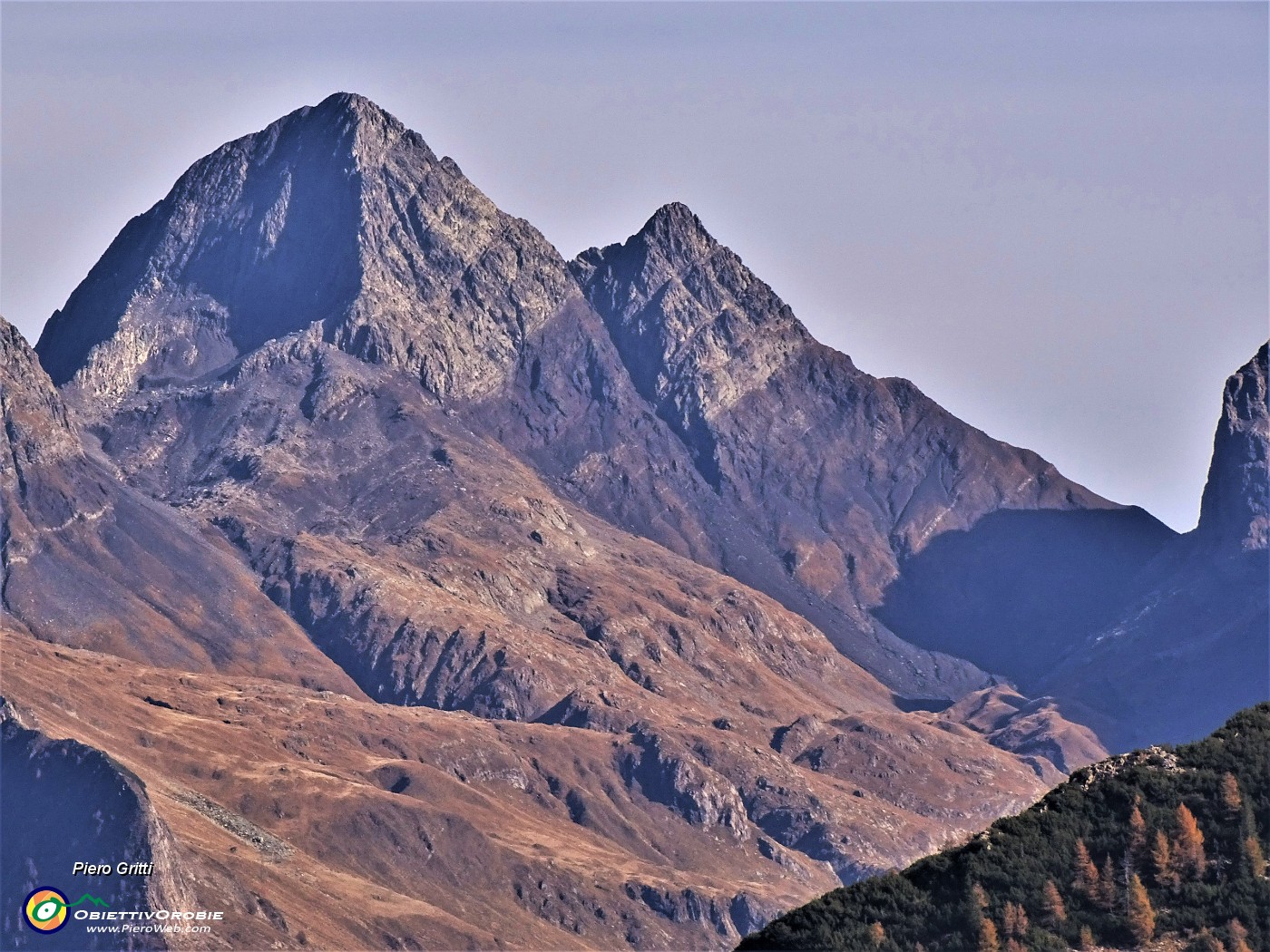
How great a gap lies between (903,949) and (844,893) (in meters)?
5.06

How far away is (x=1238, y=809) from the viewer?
14350 centimetres

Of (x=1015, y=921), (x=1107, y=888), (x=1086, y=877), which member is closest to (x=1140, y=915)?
(x=1107, y=888)

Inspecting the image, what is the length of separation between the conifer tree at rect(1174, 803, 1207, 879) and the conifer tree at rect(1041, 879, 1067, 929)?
546 centimetres

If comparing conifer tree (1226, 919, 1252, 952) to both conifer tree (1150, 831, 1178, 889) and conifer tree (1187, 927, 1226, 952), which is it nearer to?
conifer tree (1187, 927, 1226, 952)

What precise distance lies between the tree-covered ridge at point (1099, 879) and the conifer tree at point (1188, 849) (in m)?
0.06

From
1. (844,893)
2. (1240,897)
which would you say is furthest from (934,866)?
(1240,897)

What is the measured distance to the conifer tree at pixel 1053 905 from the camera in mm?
138750

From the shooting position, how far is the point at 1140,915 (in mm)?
137250

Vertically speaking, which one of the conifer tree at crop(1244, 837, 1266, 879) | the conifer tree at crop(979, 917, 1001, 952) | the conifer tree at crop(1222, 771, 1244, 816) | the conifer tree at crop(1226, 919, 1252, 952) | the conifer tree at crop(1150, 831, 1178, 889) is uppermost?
the conifer tree at crop(1222, 771, 1244, 816)

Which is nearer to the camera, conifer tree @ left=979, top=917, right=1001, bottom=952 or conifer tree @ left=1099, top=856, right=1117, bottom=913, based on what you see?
conifer tree @ left=979, top=917, right=1001, bottom=952

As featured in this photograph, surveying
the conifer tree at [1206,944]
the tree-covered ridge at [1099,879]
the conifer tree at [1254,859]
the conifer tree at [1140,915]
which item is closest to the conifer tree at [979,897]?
the tree-covered ridge at [1099,879]

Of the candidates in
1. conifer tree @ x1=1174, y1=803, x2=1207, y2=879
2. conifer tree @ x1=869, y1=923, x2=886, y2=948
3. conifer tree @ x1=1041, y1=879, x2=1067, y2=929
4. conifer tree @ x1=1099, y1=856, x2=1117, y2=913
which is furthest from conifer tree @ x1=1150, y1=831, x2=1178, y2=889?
A: conifer tree @ x1=869, y1=923, x2=886, y2=948

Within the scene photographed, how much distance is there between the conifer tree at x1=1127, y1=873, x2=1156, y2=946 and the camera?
137125 mm

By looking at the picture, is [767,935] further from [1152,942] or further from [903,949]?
[1152,942]
